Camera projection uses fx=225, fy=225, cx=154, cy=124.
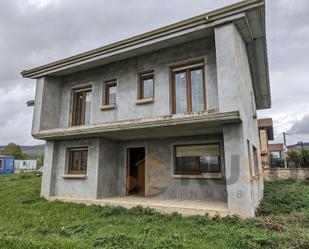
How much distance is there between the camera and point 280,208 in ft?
27.9

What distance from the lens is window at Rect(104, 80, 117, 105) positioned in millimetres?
10369

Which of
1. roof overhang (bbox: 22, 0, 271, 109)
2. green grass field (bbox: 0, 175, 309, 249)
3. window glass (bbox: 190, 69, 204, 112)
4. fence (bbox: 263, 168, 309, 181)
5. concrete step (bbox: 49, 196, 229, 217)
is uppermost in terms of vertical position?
roof overhang (bbox: 22, 0, 271, 109)

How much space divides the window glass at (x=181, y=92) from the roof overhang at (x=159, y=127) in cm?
85

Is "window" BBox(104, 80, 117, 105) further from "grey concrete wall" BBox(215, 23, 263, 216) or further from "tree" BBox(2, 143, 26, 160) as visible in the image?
"tree" BBox(2, 143, 26, 160)

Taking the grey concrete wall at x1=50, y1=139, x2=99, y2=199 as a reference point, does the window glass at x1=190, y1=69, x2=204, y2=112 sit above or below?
above

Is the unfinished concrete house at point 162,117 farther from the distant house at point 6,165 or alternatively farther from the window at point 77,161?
the distant house at point 6,165

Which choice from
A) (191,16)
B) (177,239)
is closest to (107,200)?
(177,239)

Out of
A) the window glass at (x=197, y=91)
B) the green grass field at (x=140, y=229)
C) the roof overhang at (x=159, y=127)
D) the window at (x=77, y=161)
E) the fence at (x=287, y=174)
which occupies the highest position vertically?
the window glass at (x=197, y=91)

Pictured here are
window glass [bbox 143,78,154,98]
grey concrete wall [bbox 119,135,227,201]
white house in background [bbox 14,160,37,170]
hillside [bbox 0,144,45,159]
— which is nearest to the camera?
grey concrete wall [bbox 119,135,227,201]

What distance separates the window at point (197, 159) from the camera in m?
8.93

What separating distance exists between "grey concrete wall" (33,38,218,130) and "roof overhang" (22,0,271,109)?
0.35 m

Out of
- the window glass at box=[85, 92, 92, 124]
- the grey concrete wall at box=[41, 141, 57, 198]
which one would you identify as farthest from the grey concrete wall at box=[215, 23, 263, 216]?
the grey concrete wall at box=[41, 141, 57, 198]

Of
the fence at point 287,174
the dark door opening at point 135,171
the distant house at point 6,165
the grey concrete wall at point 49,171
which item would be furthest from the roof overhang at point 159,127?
the distant house at point 6,165

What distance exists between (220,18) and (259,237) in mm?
6282
